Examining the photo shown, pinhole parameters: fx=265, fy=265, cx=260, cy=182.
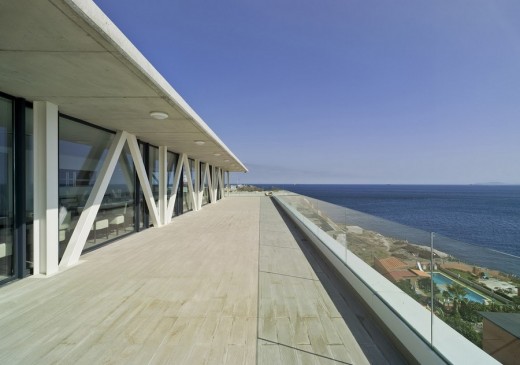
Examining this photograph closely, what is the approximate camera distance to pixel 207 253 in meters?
5.77

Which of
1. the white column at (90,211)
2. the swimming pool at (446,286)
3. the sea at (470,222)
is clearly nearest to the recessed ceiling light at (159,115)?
the white column at (90,211)

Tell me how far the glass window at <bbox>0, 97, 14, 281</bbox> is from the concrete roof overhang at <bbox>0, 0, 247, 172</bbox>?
0.39 meters

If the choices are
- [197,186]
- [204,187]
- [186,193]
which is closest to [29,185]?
[186,193]

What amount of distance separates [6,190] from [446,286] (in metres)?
5.60

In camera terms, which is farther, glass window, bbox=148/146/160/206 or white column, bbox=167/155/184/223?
white column, bbox=167/155/184/223

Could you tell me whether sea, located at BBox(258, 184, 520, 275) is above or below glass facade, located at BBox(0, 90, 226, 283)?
below

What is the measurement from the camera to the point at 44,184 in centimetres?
429

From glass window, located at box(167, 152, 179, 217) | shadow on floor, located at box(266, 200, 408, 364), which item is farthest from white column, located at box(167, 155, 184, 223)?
shadow on floor, located at box(266, 200, 408, 364)

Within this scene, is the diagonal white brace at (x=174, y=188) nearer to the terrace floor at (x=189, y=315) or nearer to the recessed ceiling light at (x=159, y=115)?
the terrace floor at (x=189, y=315)

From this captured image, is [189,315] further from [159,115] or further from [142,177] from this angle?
[142,177]

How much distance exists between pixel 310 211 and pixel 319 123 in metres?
30.9

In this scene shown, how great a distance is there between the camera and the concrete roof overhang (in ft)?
6.62

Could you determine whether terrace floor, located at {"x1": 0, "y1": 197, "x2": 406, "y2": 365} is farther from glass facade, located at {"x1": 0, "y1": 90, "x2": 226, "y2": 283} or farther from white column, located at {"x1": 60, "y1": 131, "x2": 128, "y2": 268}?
glass facade, located at {"x1": 0, "y1": 90, "x2": 226, "y2": 283}

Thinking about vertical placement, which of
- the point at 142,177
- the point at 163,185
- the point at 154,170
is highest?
the point at 154,170
